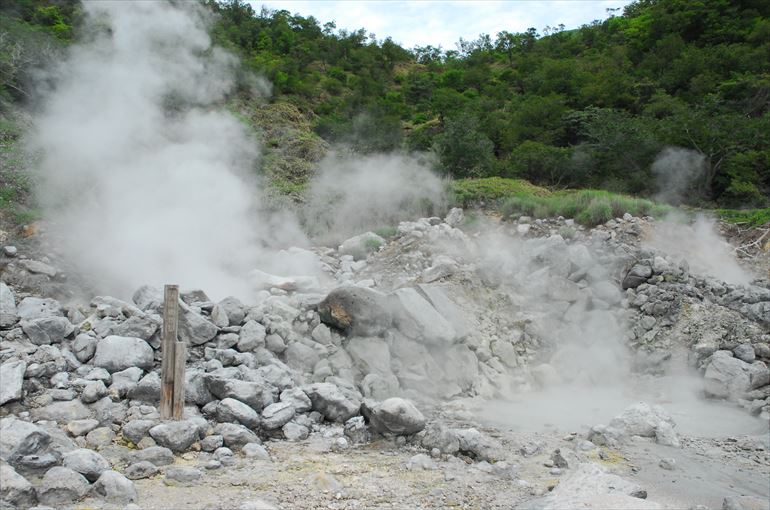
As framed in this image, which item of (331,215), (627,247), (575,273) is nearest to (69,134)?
(331,215)

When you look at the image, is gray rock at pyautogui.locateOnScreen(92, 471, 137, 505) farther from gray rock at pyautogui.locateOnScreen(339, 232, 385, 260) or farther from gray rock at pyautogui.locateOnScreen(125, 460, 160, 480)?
gray rock at pyautogui.locateOnScreen(339, 232, 385, 260)

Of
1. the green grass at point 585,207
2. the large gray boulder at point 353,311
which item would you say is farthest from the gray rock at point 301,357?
the green grass at point 585,207

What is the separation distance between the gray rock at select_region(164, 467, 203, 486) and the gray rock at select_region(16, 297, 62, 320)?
2.30 meters

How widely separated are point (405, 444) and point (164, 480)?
1.81 metres

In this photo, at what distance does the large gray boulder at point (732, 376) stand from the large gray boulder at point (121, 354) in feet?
18.6

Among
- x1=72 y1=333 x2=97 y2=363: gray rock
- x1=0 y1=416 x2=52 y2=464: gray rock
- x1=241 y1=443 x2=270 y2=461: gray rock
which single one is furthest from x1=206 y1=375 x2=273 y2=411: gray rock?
x1=0 y1=416 x2=52 y2=464: gray rock

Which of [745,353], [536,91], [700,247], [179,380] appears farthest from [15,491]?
[536,91]

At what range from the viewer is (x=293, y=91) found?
22.5m

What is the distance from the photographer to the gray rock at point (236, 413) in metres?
4.59

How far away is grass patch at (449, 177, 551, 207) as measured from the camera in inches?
465

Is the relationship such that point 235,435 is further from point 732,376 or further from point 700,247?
point 700,247

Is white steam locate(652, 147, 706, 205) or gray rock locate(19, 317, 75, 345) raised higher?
white steam locate(652, 147, 706, 205)

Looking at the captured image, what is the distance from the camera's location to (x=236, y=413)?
4586 mm

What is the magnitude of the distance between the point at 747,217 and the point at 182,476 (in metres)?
10.5
